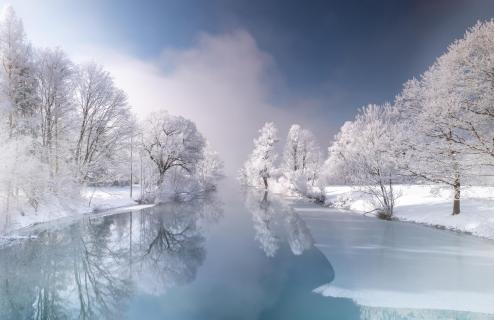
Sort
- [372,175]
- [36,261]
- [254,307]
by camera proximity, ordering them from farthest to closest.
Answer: [372,175], [36,261], [254,307]

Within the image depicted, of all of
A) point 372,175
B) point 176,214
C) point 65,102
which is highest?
point 65,102

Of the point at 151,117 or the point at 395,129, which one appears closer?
the point at 395,129

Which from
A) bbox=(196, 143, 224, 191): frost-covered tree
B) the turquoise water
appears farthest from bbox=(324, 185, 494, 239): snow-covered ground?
bbox=(196, 143, 224, 191): frost-covered tree

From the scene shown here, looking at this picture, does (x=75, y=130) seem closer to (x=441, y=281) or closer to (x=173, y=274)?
(x=173, y=274)

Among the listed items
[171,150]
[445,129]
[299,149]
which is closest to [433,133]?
[445,129]

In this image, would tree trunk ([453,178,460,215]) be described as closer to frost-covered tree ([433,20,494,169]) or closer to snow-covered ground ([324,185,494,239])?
snow-covered ground ([324,185,494,239])

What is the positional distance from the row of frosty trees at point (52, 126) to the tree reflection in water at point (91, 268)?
10.1 feet

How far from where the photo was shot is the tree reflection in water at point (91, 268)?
7.00m

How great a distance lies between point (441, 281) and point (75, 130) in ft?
85.6

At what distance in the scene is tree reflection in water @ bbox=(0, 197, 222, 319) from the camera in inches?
276

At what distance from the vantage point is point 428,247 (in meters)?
11.8

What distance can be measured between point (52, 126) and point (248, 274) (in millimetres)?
19644

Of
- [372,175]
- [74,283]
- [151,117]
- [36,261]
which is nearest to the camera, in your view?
[74,283]

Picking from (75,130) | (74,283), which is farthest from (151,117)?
(74,283)
